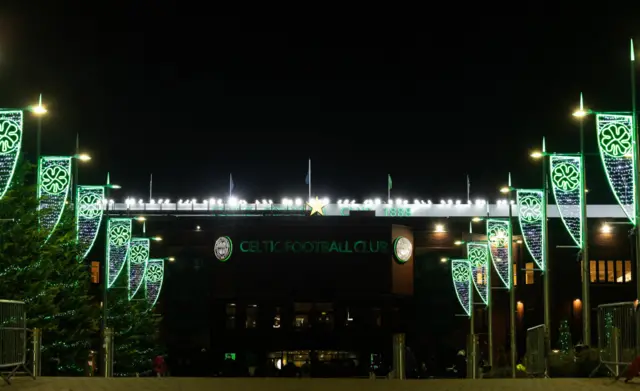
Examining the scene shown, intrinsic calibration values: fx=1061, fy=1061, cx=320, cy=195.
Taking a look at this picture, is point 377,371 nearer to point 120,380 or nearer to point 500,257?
point 500,257

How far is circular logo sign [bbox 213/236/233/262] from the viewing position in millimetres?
90319

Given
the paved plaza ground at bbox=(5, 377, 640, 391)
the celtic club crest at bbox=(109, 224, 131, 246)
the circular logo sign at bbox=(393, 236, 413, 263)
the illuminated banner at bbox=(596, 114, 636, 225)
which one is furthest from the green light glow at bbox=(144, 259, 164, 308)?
the paved plaza ground at bbox=(5, 377, 640, 391)

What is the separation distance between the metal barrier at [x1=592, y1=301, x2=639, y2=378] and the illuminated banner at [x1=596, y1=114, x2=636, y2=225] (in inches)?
278

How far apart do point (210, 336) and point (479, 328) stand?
77.6ft

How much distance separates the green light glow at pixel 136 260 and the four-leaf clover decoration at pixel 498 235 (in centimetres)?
1780

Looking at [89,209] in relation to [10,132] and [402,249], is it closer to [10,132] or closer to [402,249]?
[10,132]

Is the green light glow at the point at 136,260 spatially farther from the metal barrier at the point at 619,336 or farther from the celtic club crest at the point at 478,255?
the metal barrier at the point at 619,336

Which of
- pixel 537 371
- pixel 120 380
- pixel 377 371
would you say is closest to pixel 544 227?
pixel 537 371

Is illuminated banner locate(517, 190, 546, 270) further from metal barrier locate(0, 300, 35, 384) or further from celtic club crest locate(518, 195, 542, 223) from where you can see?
metal barrier locate(0, 300, 35, 384)

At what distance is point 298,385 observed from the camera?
22.3 m

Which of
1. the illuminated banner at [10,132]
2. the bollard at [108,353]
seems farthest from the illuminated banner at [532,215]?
the illuminated banner at [10,132]

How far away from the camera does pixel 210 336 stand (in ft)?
291

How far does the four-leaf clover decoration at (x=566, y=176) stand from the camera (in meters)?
35.9

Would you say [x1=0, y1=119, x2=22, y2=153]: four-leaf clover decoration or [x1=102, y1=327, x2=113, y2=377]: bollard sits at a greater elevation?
[x1=0, y1=119, x2=22, y2=153]: four-leaf clover decoration
